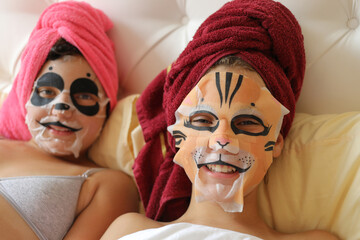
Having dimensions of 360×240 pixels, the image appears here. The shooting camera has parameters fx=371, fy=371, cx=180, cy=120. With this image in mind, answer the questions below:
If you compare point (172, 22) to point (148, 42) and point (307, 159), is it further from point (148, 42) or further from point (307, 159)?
point (307, 159)

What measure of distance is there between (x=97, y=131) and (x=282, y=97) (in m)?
0.64

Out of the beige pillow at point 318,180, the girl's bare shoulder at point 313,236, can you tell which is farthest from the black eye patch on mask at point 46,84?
the girl's bare shoulder at point 313,236

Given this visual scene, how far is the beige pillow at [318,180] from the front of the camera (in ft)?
3.11

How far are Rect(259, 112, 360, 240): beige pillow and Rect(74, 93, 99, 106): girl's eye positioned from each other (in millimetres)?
605

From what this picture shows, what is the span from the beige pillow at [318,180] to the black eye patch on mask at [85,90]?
0.59 meters

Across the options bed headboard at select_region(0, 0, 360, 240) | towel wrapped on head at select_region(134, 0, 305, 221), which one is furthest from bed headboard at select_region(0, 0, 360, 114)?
towel wrapped on head at select_region(134, 0, 305, 221)

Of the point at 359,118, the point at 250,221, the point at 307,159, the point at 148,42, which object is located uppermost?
the point at 148,42

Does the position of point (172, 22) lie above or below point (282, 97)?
above

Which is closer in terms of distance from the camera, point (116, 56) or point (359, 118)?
point (359, 118)

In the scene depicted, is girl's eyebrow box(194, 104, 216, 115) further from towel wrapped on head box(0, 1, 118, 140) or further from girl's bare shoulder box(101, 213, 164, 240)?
towel wrapped on head box(0, 1, 118, 140)

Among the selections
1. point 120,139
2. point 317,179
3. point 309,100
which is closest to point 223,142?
point 317,179

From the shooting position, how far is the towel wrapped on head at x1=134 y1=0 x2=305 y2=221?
36.8 inches

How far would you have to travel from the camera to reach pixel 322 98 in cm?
111

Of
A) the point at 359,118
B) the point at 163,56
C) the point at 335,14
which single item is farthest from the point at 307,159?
the point at 163,56
